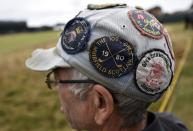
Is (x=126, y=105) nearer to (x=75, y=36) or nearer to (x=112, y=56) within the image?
(x=112, y=56)

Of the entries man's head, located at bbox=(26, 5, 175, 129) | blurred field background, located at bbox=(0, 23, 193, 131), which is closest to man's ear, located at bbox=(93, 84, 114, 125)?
man's head, located at bbox=(26, 5, 175, 129)

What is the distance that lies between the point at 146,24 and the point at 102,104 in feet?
1.06

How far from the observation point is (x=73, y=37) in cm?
180

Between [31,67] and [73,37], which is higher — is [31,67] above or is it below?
below

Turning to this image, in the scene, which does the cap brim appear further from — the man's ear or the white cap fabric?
the man's ear

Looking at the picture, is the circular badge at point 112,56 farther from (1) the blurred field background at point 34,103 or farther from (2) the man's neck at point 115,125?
(1) the blurred field background at point 34,103

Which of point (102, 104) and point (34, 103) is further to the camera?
point (34, 103)

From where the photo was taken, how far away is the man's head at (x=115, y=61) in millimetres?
1732

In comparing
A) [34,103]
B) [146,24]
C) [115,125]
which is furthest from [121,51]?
[34,103]

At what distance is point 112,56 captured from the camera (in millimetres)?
1737

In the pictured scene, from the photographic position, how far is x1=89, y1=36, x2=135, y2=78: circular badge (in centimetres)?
173

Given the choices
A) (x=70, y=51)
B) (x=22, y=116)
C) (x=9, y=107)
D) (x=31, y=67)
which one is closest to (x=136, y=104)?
(x=70, y=51)

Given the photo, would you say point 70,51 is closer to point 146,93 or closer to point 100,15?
point 100,15

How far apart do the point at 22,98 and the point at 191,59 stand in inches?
235
